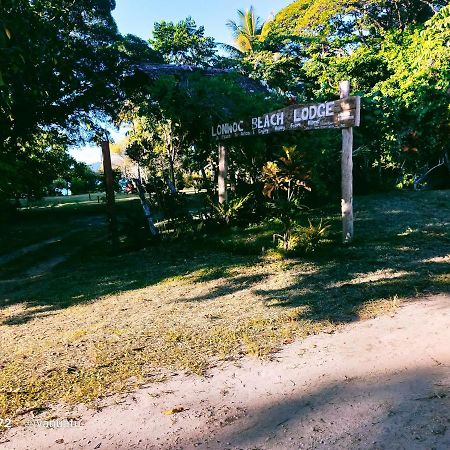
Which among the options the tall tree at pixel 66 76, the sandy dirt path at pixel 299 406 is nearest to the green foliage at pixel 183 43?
the tall tree at pixel 66 76

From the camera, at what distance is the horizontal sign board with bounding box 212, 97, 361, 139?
21.3 feet

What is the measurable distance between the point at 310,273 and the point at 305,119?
2.96 m

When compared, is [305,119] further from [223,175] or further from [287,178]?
[223,175]

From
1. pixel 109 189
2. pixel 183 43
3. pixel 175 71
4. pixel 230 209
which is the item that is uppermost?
pixel 183 43

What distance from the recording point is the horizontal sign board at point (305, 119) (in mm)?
6496

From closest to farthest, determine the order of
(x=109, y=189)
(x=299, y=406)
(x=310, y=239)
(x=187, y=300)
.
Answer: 1. (x=299, y=406)
2. (x=187, y=300)
3. (x=310, y=239)
4. (x=109, y=189)

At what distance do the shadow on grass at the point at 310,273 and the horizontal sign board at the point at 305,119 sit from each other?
6.73 feet

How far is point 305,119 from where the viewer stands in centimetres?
720

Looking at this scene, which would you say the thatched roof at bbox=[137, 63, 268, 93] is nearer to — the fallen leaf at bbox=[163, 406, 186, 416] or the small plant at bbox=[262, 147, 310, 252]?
the small plant at bbox=[262, 147, 310, 252]

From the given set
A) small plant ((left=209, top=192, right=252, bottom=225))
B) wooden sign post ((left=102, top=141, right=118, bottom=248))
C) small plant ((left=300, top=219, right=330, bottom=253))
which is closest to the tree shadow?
small plant ((left=300, top=219, right=330, bottom=253))

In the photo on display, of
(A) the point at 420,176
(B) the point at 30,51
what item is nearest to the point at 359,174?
(A) the point at 420,176

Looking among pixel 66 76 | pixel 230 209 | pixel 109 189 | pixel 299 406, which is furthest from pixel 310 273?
pixel 66 76

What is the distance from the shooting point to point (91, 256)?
29.2 feet

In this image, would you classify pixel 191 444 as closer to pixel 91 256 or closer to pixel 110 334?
pixel 110 334
